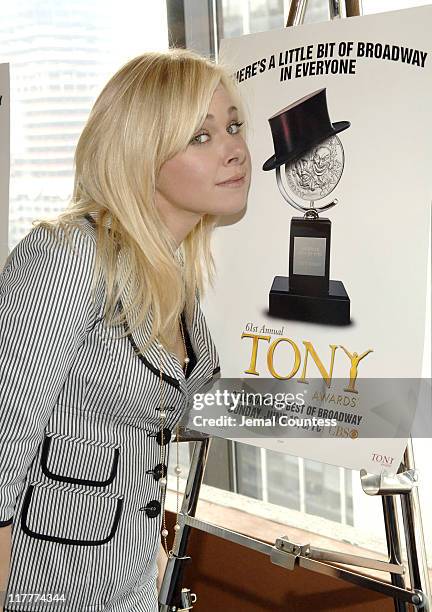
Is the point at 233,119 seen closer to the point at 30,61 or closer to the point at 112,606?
the point at 112,606

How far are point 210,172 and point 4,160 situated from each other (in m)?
1.06

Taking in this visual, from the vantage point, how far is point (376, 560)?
154 centimetres

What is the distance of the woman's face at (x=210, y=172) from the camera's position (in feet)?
4.85

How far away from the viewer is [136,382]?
1.39 m

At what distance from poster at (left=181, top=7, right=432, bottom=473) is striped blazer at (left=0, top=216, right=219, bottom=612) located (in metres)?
0.24

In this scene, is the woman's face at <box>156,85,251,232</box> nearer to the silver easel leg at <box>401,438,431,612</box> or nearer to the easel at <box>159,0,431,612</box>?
the easel at <box>159,0,431,612</box>

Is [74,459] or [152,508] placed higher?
[74,459]

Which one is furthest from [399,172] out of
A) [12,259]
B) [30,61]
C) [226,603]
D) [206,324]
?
[30,61]

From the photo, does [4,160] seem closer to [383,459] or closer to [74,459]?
[74,459]

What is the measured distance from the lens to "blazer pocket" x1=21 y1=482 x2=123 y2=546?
1.38 meters

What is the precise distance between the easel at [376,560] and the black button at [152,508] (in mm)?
254

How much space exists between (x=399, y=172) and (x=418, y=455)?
90cm

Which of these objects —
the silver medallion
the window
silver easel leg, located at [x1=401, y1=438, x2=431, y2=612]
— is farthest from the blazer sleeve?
the window

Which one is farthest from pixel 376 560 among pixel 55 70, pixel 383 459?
pixel 55 70
